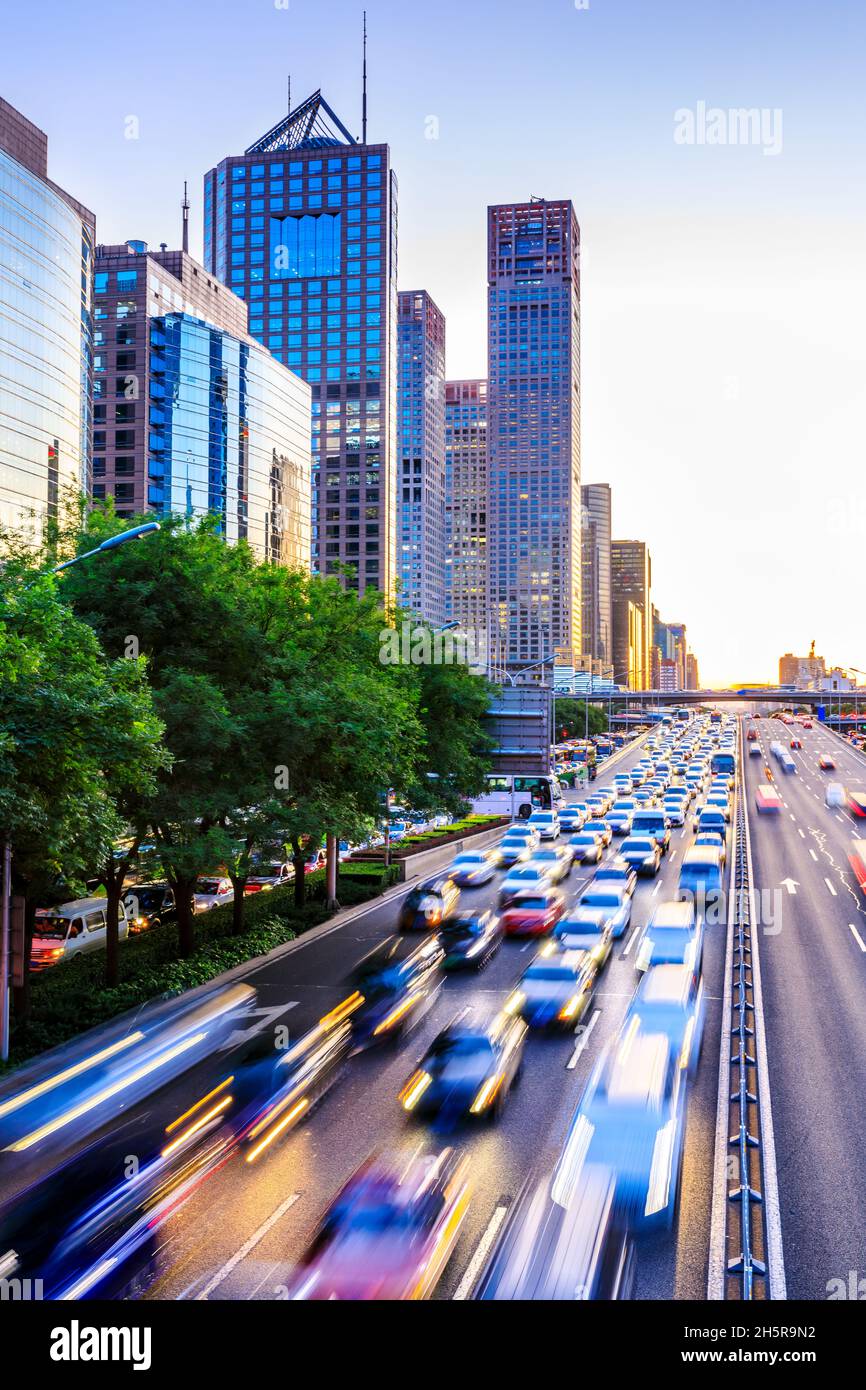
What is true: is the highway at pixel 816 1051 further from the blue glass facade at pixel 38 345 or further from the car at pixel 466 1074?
the blue glass facade at pixel 38 345

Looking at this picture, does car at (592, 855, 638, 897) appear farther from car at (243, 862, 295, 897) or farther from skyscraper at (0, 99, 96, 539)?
skyscraper at (0, 99, 96, 539)

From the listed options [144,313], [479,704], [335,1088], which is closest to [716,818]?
[479,704]

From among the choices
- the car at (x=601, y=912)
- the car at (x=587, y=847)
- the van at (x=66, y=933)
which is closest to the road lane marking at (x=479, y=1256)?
the car at (x=601, y=912)

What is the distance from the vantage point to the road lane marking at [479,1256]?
9674mm

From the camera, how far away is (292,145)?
16812 centimetres

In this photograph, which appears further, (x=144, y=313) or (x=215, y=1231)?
(x=144, y=313)

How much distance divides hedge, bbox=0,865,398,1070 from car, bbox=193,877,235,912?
120 centimetres

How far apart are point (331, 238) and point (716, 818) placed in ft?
461

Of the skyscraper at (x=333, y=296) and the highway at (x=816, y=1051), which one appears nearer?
the highway at (x=816, y=1051)

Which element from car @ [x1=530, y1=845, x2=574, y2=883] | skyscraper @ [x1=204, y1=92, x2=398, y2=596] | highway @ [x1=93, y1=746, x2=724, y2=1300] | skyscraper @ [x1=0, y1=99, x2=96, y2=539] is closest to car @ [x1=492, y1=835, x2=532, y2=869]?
car @ [x1=530, y1=845, x2=574, y2=883]

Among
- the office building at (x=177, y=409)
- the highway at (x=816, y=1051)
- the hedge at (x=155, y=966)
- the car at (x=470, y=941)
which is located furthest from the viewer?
the office building at (x=177, y=409)

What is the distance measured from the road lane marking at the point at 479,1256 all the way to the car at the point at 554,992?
6.87 m

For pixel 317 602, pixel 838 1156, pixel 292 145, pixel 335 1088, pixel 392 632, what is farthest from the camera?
pixel 292 145
